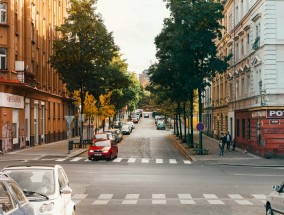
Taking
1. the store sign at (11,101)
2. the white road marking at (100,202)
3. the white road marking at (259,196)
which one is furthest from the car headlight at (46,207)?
the store sign at (11,101)

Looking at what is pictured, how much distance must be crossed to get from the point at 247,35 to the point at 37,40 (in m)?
20.8

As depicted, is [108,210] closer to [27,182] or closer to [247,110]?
[27,182]

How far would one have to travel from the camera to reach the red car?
37188mm

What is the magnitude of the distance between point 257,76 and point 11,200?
35468mm

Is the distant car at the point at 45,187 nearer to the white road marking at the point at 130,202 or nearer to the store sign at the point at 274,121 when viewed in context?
the white road marking at the point at 130,202

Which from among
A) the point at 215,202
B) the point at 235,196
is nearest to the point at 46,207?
the point at 215,202

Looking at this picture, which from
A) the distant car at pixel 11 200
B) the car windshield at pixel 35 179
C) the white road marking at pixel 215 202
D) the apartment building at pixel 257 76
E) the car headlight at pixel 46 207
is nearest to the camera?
the distant car at pixel 11 200

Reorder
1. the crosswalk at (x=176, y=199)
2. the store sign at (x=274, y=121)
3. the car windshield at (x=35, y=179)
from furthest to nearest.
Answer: the store sign at (x=274, y=121) → the crosswalk at (x=176, y=199) → the car windshield at (x=35, y=179)

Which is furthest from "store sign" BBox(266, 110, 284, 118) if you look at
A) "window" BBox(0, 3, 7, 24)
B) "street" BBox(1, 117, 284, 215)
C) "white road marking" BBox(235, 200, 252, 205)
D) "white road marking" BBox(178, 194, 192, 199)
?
"window" BBox(0, 3, 7, 24)

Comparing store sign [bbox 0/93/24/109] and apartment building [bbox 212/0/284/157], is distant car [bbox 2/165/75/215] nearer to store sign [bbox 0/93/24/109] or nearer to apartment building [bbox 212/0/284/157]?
apartment building [bbox 212/0/284/157]

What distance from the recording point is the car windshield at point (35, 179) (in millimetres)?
11602

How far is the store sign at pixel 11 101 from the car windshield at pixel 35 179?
29.7 m

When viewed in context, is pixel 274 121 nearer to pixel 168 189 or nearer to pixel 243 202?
pixel 168 189

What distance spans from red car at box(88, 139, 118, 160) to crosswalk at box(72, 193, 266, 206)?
16.8m
